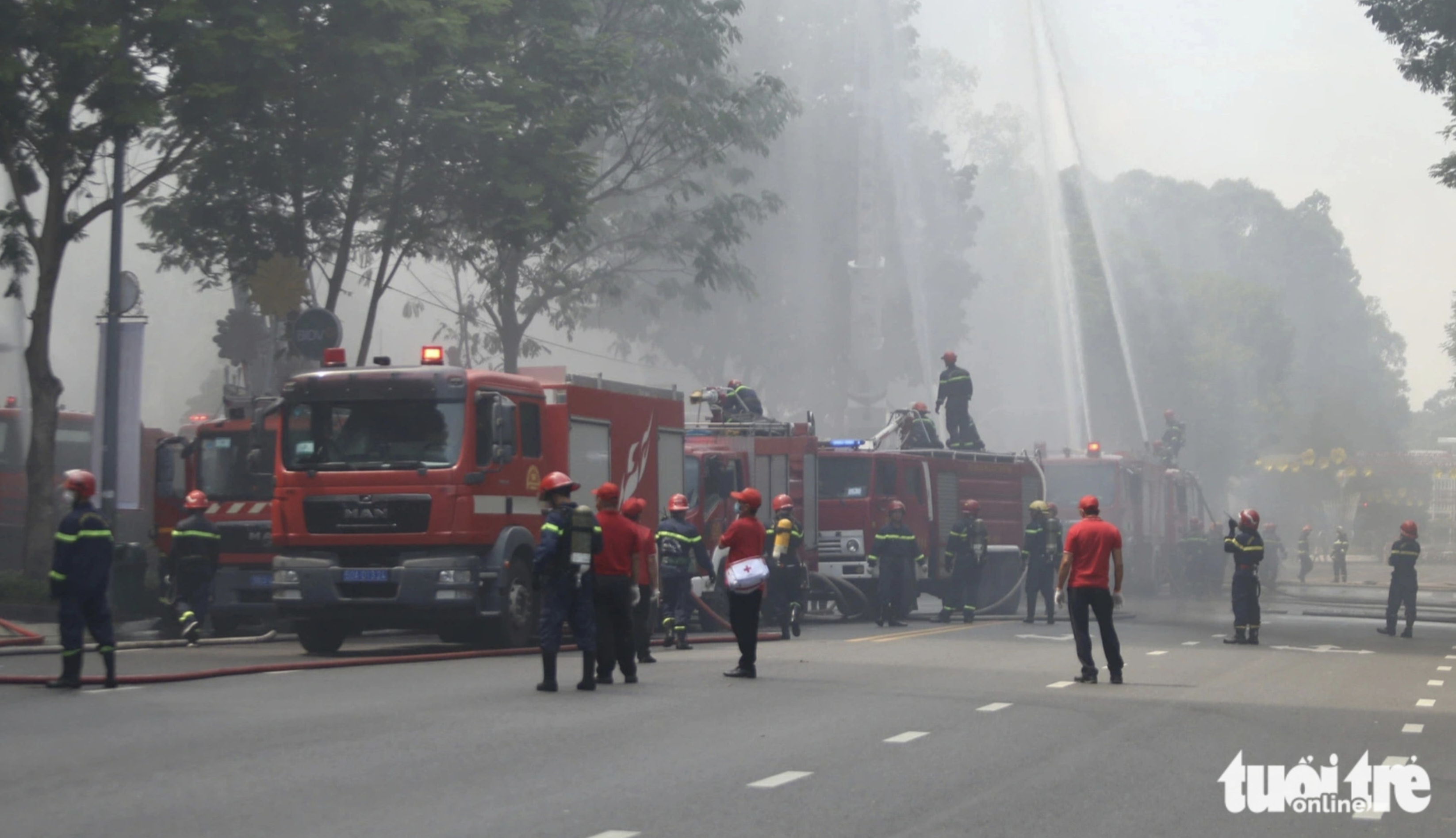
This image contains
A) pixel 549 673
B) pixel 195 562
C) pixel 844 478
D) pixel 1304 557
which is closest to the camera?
pixel 549 673

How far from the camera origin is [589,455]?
60.2 feet

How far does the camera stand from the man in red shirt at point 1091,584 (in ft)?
47.9

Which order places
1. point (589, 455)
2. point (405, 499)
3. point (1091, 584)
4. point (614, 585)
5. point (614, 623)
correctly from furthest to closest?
1. point (589, 455)
2. point (405, 499)
3. point (1091, 584)
4. point (614, 623)
5. point (614, 585)

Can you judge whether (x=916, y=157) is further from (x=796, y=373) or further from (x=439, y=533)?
(x=439, y=533)

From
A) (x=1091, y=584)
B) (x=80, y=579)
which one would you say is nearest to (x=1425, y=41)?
(x=1091, y=584)

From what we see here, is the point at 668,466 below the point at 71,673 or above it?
above

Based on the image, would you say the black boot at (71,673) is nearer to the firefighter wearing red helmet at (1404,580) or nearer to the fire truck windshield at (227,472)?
the fire truck windshield at (227,472)

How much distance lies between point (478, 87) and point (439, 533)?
10.2 meters

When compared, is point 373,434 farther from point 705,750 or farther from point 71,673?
point 705,750

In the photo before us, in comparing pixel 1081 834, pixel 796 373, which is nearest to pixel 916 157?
pixel 796 373

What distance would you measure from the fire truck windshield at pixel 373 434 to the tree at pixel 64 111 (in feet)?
17.2

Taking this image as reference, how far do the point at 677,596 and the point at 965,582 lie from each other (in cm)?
804

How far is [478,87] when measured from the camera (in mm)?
24469

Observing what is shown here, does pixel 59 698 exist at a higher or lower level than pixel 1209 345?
lower
